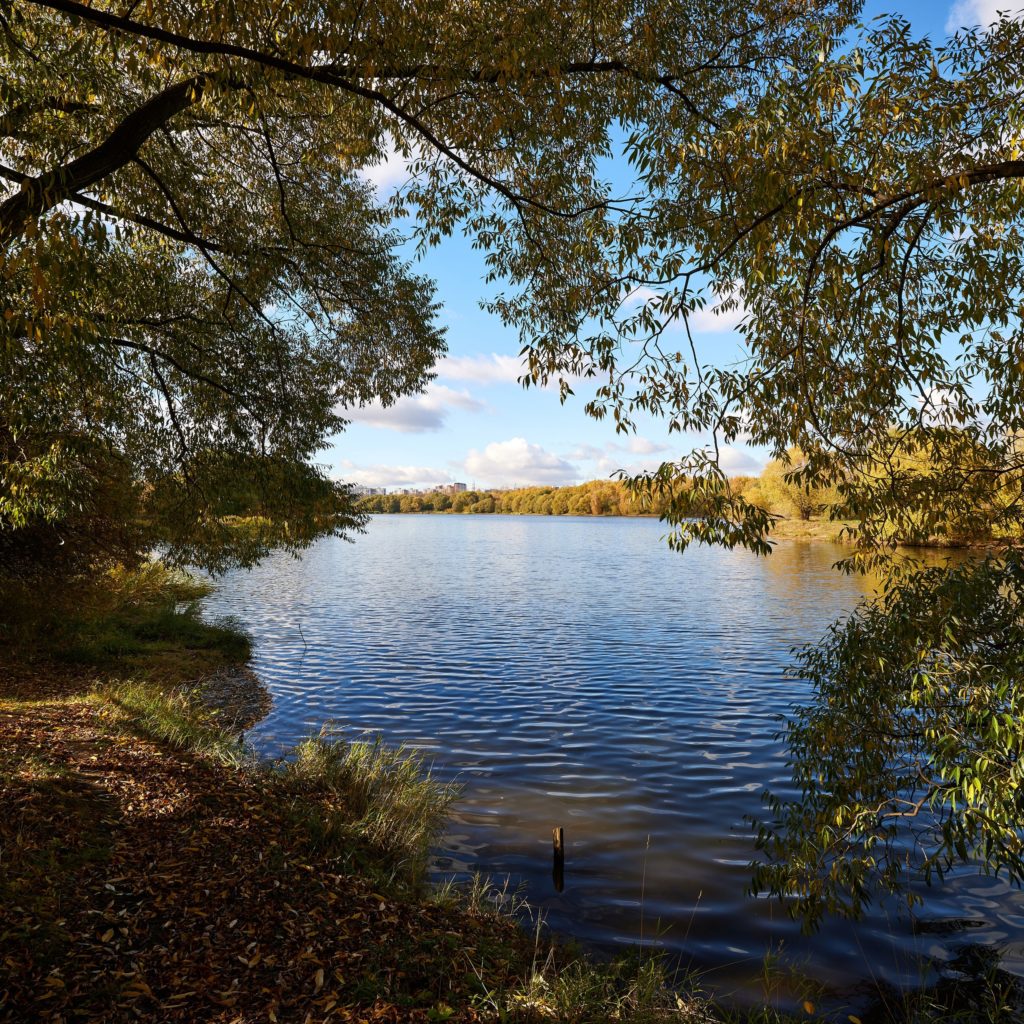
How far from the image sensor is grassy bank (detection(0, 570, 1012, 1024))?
16.1 feet

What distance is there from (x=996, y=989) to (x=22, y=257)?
1034cm

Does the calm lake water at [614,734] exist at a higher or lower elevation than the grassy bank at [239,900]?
lower

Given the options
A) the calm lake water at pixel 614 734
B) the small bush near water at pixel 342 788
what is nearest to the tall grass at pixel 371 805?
the small bush near water at pixel 342 788

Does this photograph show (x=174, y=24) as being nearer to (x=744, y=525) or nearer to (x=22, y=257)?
(x=22, y=257)

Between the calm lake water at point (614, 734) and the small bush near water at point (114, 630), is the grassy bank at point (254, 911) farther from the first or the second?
the small bush near water at point (114, 630)

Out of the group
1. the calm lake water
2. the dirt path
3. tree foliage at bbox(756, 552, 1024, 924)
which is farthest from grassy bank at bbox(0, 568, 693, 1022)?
tree foliage at bbox(756, 552, 1024, 924)

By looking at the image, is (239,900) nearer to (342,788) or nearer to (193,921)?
(193,921)

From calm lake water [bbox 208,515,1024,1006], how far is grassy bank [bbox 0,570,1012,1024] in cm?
76

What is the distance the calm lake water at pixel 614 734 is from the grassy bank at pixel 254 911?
29.9 inches

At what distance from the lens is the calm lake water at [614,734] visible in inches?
290

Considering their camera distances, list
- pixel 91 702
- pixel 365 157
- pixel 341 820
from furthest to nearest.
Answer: pixel 91 702
pixel 365 157
pixel 341 820

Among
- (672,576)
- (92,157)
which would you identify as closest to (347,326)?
(92,157)

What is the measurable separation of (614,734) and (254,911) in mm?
9438

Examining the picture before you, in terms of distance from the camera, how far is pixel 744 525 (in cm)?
562
